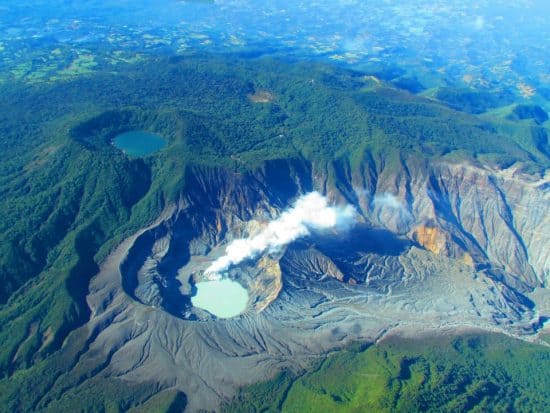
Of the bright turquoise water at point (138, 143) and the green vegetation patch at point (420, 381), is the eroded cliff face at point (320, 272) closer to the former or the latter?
the green vegetation patch at point (420, 381)

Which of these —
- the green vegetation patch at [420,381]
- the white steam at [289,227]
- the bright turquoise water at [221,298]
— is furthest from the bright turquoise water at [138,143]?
the green vegetation patch at [420,381]

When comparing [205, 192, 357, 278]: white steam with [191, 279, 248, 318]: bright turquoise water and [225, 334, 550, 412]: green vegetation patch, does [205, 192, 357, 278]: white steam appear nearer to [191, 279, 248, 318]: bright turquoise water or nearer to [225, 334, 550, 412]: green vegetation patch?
[191, 279, 248, 318]: bright turquoise water

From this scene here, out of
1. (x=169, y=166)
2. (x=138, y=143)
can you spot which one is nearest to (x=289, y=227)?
(x=169, y=166)

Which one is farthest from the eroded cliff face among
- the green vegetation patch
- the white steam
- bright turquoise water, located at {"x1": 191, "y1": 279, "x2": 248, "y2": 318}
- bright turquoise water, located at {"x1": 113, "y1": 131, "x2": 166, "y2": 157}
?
bright turquoise water, located at {"x1": 113, "y1": 131, "x2": 166, "y2": 157}

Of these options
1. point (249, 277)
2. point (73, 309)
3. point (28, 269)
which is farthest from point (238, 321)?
point (28, 269)

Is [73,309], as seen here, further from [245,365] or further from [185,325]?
[245,365]

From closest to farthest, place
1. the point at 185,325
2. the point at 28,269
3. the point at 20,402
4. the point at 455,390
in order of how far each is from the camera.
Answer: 1. the point at 20,402
2. the point at 455,390
3. the point at 185,325
4. the point at 28,269
